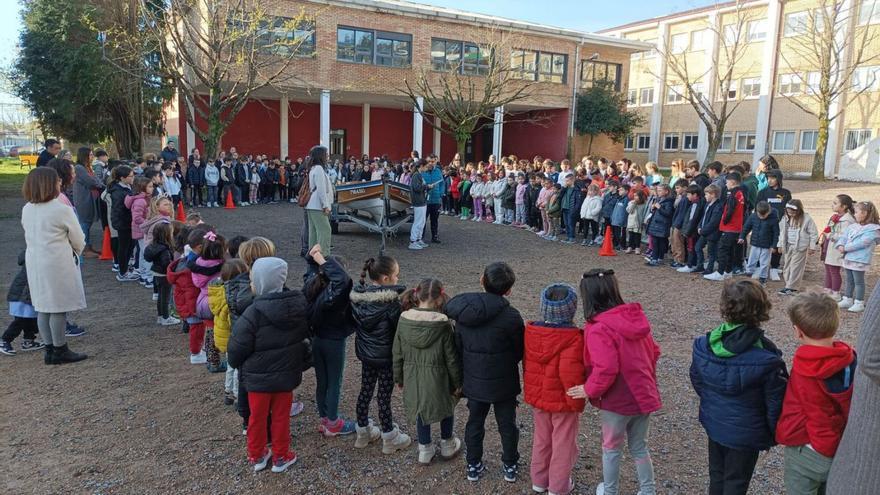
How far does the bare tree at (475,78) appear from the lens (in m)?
23.9

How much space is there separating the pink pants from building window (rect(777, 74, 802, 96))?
35731 mm

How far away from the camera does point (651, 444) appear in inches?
164

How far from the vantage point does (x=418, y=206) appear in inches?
472

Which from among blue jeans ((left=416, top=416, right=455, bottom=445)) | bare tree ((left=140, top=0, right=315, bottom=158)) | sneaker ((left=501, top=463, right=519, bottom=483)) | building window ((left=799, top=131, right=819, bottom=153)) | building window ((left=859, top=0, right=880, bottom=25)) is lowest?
sneaker ((left=501, top=463, right=519, bottom=483))

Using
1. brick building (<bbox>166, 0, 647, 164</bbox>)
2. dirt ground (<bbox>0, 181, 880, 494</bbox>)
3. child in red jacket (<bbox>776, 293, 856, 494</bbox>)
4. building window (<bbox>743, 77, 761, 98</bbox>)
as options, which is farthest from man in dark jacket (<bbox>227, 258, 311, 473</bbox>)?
building window (<bbox>743, 77, 761, 98</bbox>)

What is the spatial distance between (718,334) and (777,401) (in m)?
0.39

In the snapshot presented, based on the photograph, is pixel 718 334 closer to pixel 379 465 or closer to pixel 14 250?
pixel 379 465

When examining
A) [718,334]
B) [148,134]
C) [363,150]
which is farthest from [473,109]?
[718,334]

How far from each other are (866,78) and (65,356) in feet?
117

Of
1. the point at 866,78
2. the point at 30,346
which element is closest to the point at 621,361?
the point at 30,346

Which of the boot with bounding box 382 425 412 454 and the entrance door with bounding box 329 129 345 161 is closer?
the boot with bounding box 382 425 412 454

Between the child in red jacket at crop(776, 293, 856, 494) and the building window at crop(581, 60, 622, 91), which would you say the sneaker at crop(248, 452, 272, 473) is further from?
the building window at crop(581, 60, 622, 91)

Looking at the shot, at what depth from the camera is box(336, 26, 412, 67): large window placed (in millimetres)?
26016

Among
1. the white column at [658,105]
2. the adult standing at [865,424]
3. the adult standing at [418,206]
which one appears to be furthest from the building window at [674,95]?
the adult standing at [865,424]
